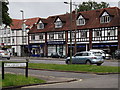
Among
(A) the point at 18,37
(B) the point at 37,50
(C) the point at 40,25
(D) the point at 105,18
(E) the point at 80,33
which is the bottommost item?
(B) the point at 37,50

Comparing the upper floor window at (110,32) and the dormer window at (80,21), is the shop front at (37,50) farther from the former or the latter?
the upper floor window at (110,32)

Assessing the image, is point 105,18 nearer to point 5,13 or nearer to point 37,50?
point 37,50

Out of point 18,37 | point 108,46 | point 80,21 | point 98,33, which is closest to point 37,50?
point 18,37

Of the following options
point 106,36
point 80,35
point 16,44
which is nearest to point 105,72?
point 106,36

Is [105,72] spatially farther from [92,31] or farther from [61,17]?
[61,17]

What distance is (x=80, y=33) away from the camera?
5434 cm

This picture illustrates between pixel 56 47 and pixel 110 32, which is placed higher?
pixel 110 32

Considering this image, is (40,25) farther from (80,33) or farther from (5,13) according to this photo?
(5,13)

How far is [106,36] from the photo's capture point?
163 ft

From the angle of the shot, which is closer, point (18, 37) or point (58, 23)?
point (58, 23)

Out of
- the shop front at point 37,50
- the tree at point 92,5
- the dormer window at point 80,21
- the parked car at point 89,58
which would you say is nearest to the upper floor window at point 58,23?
the dormer window at point 80,21

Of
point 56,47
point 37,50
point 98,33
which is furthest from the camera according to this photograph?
point 37,50

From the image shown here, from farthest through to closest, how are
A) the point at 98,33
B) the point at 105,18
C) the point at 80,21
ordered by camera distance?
the point at 80,21
the point at 98,33
the point at 105,18

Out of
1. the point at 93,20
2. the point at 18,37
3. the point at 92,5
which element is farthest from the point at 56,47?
the point at 92,5
